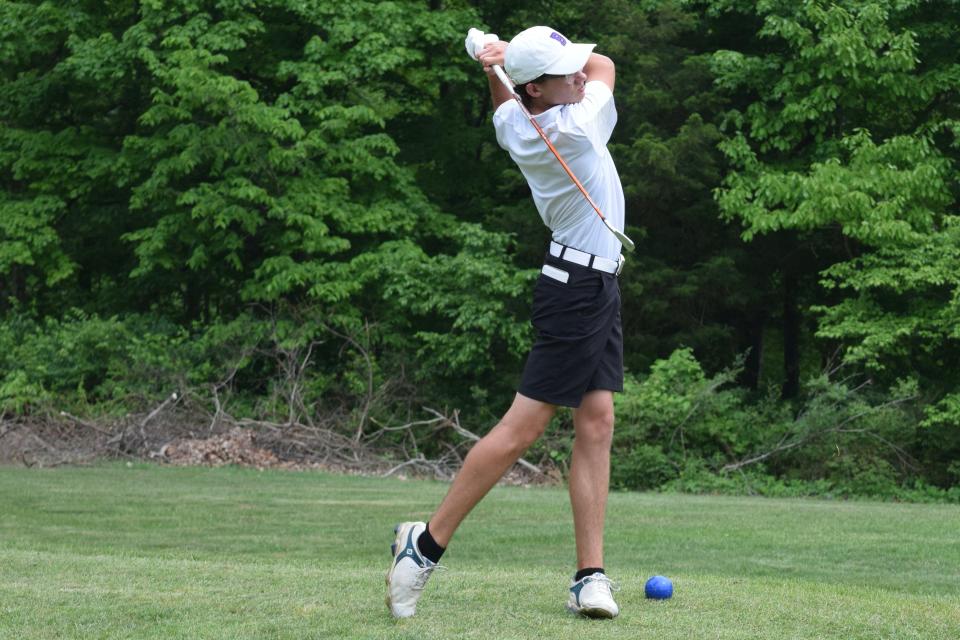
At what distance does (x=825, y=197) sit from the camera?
19.9 m

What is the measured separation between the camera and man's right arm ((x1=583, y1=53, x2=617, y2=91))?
4965 millimetres

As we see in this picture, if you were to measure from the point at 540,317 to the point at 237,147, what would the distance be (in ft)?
61.0

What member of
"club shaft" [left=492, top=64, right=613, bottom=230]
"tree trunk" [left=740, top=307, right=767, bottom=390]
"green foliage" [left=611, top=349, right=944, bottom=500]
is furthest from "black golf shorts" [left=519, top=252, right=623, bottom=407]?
"tree trunk" [left=740, top=307, right=767, bottom=390]

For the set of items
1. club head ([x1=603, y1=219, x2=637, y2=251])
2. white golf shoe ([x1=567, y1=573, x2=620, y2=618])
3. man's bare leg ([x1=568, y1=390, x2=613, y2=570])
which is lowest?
white golf shoe ([x1=567, y1=573, x2=620, y2=618])

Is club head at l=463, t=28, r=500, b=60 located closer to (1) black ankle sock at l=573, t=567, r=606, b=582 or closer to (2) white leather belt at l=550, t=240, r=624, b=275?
(2) white leather belt at l=550, t=240, r=624, b=275

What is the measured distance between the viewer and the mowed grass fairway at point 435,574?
442 centimetres

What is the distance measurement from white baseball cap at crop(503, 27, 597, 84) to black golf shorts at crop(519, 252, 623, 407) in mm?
702

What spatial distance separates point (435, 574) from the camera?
5.80 m

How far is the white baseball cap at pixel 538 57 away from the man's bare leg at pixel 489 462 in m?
1.20

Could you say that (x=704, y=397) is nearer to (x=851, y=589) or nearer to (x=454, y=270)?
(x=454, y=270)

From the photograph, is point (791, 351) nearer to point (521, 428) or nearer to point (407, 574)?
point (521, 428)

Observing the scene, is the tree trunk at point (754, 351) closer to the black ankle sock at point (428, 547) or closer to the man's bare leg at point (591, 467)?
the man's bare leg at point (591, 467)

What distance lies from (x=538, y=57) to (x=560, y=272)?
2.61 ft

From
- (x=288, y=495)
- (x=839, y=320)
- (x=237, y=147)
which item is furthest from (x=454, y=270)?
(x=288, y=495)
